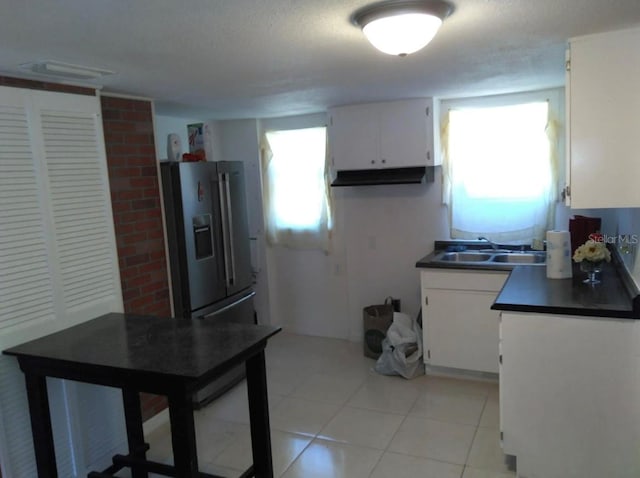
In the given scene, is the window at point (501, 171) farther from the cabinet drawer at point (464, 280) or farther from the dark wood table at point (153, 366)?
the dark wood table at point (153, 366)

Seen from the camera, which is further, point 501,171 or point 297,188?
point 297,188

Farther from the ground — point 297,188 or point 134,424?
point 297,188

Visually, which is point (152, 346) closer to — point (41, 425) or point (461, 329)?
point (41, 425)

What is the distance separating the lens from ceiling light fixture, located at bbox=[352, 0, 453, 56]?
157 centimetres

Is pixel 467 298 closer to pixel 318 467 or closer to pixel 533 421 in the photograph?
pixel 533 421

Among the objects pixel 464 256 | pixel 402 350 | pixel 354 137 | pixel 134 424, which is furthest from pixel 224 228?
pixel 464 256

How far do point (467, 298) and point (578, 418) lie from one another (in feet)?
4.19

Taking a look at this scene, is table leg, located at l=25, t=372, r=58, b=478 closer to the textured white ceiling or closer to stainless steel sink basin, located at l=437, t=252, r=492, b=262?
the textured white ceiling

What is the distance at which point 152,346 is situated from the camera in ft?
7.23

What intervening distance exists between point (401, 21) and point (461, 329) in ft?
8.19

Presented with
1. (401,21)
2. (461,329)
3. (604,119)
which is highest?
(401,21)

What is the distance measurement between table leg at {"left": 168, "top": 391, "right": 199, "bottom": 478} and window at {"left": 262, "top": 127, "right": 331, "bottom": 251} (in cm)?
285

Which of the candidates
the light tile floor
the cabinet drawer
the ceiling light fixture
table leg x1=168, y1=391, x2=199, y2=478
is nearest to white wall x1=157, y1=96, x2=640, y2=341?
the cabinet drawer

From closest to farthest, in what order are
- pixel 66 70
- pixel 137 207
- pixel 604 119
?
pixel 604 119 → pixel 66 70 → pixel 137 207
